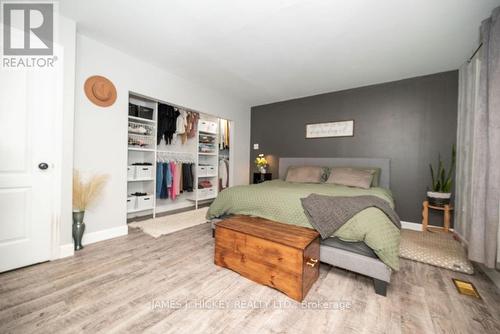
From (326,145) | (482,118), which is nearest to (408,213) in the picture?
(326,145)

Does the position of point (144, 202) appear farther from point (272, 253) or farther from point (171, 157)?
point (272, 253)

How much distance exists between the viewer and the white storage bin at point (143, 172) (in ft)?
10.5

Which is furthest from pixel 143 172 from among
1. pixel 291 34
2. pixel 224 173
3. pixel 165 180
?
pixel 291 34

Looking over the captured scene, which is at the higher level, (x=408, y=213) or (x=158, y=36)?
(x=158, y=36)

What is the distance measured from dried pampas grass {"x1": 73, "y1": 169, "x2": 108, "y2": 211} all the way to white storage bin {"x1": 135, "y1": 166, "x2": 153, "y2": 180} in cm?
75

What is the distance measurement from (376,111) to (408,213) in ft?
5.83

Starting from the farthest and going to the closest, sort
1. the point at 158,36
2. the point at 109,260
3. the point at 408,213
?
the point at 408,213 < the point at 158,36 < the point at 109,260

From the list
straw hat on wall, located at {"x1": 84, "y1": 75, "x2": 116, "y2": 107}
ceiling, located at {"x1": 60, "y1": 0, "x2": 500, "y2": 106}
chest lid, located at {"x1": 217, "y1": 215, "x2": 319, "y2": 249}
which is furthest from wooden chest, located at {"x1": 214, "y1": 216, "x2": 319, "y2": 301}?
straw hat on wall, located at {"x1": 84, "y1": 75, "x2": 116, "y2": 107}

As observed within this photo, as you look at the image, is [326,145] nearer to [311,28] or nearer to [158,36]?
[311,28]

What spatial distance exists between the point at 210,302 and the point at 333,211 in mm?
1195

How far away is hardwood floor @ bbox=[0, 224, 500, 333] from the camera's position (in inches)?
46.9

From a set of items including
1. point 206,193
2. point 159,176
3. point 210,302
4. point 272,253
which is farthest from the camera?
point 206,193

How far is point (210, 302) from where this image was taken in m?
1.39

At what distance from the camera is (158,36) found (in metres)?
2.24
